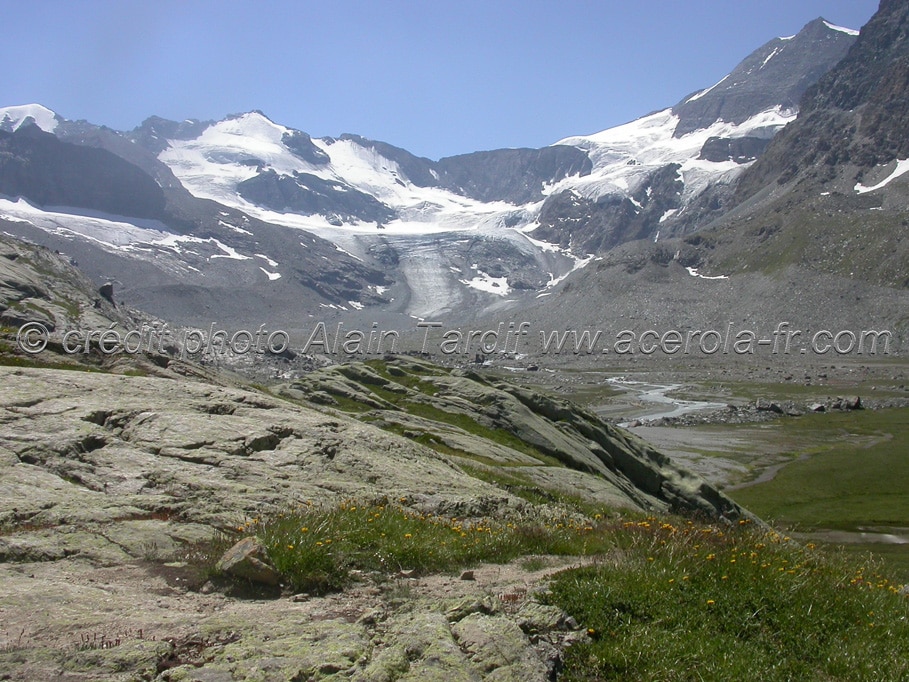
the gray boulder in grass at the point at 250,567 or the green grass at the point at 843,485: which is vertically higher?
the gray boulder in grass at the point at 250,567

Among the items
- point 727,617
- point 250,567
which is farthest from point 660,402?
point 250,567

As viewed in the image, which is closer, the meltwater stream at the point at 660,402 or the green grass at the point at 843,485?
the green grass at the point at 843,485

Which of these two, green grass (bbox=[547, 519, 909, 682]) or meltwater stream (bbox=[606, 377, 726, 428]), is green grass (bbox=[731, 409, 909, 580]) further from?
green grass (bbox=[547, 519, 909, 682])

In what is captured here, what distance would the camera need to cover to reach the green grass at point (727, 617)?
7285mm

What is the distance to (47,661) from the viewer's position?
6.34 m

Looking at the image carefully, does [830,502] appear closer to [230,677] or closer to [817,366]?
[230,677]

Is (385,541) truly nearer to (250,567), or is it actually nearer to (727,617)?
(250,567)

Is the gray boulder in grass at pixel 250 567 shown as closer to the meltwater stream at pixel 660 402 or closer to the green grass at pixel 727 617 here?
the green grass at pixel 727 617

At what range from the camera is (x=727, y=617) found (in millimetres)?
8320

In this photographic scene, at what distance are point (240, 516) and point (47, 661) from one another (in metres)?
5.48

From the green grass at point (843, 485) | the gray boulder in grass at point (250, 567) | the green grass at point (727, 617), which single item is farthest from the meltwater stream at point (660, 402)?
the gray boulder in grass at point (250, 567)

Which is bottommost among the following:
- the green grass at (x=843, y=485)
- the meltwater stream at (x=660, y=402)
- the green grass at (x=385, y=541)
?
the meltwater stream at (x=660, y=402)

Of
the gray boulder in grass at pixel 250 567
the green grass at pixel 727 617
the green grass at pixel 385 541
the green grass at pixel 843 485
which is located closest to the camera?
the green grass at pixel 727 617

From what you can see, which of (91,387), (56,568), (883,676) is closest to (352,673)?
(56,568)
